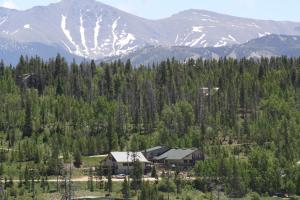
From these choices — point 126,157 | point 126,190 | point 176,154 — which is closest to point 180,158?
point 176,154

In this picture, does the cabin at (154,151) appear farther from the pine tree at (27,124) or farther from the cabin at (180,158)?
the pine tree at (27,124)

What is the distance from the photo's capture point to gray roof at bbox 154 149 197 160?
553 ft

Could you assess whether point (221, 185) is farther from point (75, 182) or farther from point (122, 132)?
point (122, 132)

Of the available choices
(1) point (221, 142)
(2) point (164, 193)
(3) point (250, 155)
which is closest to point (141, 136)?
(1) point (221, 142)

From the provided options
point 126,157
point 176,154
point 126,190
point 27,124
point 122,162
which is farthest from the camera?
point 27,124

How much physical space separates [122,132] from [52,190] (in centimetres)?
5463

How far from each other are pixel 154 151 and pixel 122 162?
14.0m

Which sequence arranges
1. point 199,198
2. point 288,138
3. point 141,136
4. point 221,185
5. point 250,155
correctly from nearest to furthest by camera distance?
point 199,198 < point 221,185 < point 250,155 < point 288,138 < point 141,136

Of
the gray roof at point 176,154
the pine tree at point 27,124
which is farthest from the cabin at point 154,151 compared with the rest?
the pine tree at point 27,124

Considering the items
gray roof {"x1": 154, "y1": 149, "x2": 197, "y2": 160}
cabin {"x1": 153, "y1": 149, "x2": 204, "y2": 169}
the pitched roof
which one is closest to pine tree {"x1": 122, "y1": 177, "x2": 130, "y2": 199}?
the pitched roof

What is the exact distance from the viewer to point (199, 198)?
449 feet

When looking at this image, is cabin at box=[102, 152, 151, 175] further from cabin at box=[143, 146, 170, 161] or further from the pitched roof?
cabin at box=[143, 146, 170, 161]

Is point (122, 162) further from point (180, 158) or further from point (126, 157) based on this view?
point (180, 158)

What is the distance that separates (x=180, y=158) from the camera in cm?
16788
